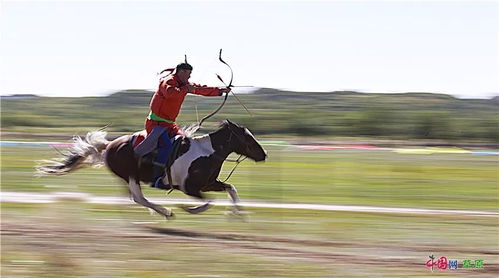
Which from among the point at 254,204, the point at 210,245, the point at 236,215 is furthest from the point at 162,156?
the point at 254,204

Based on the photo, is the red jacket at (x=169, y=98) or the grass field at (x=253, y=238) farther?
the red jacket at (x=169, y=98)

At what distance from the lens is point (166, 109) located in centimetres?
1128

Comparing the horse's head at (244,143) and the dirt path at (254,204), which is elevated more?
the horse's head at (244,143)

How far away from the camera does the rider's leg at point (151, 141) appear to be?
1151cm

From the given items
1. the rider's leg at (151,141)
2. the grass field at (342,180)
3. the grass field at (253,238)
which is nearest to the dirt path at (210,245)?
the grass field at (253,238)

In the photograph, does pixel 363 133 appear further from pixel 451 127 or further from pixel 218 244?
pixel 218 244

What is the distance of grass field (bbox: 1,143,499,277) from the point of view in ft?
30.3

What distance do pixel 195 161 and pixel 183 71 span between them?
1493 millimetres

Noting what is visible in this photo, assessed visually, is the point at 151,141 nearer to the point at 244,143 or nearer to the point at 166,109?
the point at 166,109

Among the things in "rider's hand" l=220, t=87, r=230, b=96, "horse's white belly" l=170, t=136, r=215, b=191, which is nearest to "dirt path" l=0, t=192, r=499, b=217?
"horse's white belly" l=170, t=136, r=215, b=191

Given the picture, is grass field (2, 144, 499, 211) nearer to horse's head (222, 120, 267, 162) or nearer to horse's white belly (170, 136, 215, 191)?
horse's white belly (170, 136, 215, 191)

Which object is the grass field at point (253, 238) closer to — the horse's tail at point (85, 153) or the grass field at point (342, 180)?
the grass field at point (342, 180)

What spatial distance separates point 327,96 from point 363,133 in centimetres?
4684

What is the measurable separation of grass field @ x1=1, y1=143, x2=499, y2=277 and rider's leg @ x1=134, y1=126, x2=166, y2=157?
1163mm
